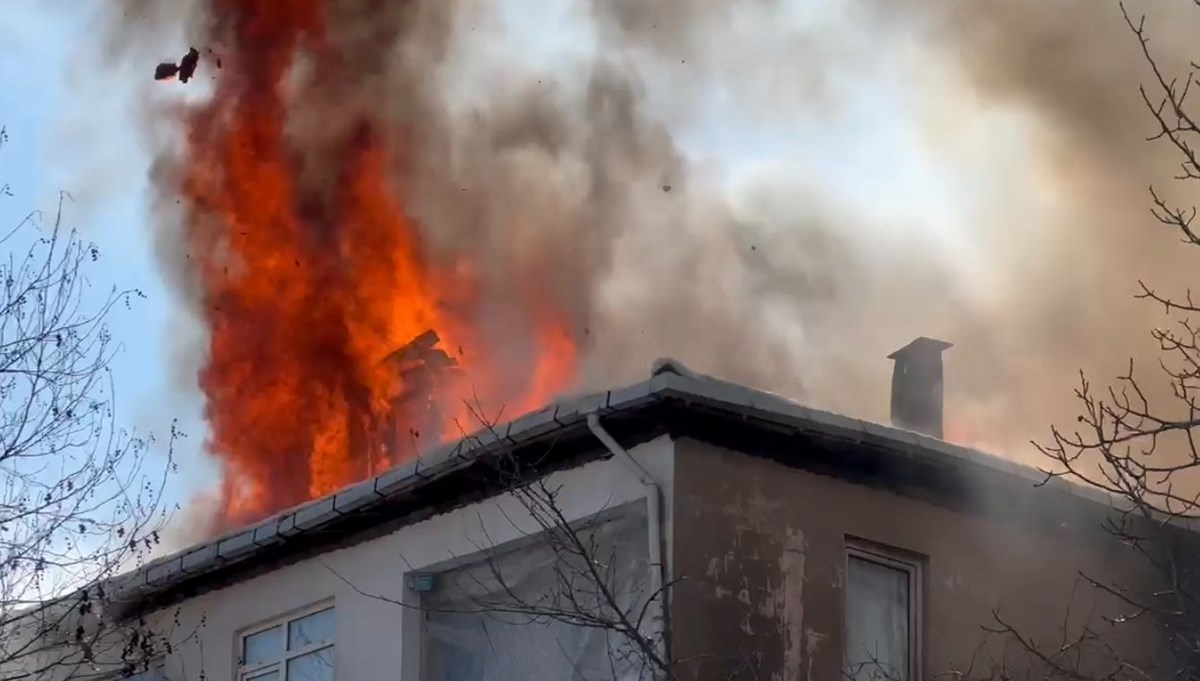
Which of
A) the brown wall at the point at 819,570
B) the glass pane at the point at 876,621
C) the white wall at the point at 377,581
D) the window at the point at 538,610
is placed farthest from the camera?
the glass pane at the point at 876,621

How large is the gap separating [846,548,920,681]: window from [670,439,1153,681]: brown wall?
0.11 m

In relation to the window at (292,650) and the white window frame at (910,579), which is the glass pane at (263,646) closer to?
the window at (292,650)

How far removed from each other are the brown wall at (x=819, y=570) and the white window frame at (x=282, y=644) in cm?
Answer: 381

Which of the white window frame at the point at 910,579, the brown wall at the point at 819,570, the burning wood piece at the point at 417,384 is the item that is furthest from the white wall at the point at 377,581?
the burning wood piece at the point at 417,384

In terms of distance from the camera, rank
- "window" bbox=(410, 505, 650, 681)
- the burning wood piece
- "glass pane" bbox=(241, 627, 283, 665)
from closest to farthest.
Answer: "window" bbox=(410, 505, 650, 681) → "glass pane" bbox=(241, 627, 283, 665) → the burning wood piece

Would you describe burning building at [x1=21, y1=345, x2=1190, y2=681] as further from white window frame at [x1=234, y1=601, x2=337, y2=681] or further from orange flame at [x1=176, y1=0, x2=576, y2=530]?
orange flame at [x1=176, y1=0, x2=576, y2=530]

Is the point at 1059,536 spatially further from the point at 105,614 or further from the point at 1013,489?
the point at 105,614

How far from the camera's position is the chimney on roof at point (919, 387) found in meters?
17.0

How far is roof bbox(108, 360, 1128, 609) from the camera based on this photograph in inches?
509

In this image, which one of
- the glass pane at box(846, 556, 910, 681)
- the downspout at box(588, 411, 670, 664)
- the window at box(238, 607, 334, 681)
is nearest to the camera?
the downspout at box(588, 411, 670, 664)

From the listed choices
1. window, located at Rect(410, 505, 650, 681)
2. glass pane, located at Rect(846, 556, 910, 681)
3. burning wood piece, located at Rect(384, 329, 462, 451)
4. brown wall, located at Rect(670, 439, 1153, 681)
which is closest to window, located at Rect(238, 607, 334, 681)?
window, located at Rect(410, 505, 650, 681)

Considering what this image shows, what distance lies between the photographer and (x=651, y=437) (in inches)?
519

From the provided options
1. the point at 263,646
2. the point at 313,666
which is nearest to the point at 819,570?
the point at 313,666

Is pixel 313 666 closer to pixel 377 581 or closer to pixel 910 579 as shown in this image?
pixel 377 581
